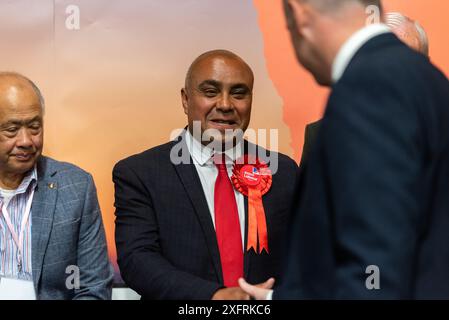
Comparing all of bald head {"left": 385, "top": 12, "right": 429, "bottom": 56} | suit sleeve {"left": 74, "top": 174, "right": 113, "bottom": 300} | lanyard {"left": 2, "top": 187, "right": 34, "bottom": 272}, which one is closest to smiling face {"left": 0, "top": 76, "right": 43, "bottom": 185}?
lanyard {"left": 2, "top": 187, "right": 34, "bottom": 272}

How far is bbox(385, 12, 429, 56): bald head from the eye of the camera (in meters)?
2.86

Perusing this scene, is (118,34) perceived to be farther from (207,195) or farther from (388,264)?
(388,264)

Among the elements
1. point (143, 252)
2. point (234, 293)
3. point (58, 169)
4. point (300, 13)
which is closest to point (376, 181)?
point (300, 13)

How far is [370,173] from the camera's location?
3.89ft

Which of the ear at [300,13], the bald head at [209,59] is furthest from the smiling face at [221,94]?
the ear at [300,13]

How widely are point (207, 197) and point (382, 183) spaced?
58.7 inches

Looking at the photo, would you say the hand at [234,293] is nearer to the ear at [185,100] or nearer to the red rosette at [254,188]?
the red rosette at [254,188]

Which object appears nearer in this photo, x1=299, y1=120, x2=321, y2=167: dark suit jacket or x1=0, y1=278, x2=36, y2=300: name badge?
x1=0, y1=278, x2=36, y2=300: name badge

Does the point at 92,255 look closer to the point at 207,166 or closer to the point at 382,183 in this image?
the point at 207,166

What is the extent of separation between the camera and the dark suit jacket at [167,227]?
2455 millimetres

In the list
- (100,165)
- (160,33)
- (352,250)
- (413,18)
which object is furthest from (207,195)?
(352,250)

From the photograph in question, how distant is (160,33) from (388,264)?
6.60ft

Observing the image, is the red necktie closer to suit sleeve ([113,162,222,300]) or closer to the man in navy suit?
suit sleeve ([113,162,222,300])

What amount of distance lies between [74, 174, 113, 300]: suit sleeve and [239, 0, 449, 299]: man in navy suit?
1371 millimetres
